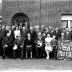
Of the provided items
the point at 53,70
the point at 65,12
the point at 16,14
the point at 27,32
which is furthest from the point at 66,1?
the point at 53,70

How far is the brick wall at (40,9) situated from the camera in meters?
19.8

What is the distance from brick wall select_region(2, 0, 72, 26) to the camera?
1981 centimetres

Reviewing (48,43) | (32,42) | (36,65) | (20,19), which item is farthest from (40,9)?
(36,65)

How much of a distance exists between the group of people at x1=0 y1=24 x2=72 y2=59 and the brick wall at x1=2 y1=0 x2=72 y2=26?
4.29 meters

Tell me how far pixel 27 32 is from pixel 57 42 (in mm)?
1901

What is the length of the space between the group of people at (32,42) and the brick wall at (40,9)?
4.29m

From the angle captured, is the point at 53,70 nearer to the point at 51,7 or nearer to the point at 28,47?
the point at 28,47

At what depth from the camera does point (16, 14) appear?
2039cm

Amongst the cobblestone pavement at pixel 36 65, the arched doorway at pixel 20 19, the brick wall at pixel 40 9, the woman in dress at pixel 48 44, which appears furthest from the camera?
the arched doorway at pixel 20 19

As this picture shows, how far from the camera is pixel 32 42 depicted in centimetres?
1539

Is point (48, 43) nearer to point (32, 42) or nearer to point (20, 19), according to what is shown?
point (32, 42)

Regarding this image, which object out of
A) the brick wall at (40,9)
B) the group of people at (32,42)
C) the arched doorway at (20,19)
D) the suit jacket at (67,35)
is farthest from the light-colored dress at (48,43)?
the arched doorway at (20,19)

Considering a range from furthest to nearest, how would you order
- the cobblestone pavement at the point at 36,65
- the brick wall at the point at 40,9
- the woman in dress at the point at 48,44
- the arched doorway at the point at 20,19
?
the arched doorway at the point at 20,19 → the brick wall at the point at 40,9 → the woman in dress at the point at 48,44 → the cobblestone pavement at the point at 36,65

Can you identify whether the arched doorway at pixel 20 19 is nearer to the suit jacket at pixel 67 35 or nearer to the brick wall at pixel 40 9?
the brick wall at pixel 40 9
